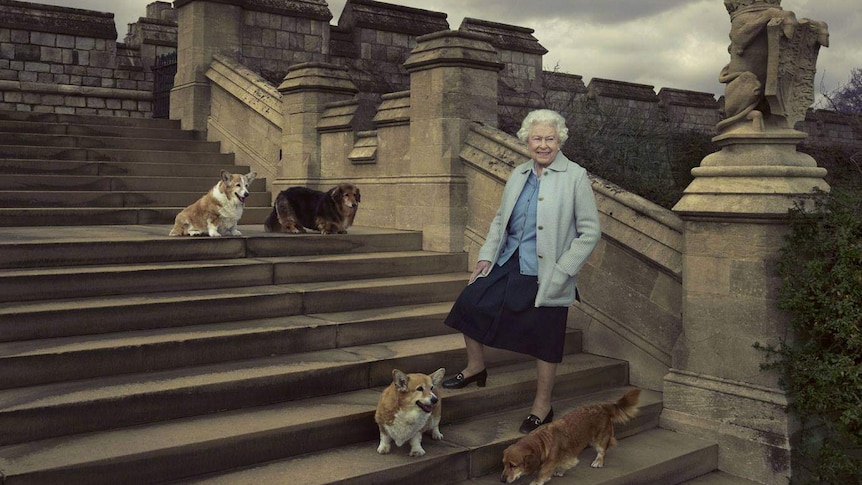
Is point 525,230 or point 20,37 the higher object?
point 20,37

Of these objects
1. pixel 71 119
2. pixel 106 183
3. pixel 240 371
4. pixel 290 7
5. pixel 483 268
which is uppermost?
pixel 290 7

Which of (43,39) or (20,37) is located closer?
(20,37)

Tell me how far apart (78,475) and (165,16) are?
17509 millimetres

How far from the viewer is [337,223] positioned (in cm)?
754

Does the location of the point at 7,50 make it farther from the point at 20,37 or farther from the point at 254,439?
the point at 254,439

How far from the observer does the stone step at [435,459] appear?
4117 mm

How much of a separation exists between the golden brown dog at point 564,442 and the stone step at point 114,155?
299 inches

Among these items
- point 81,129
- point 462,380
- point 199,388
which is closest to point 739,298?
point 462,380

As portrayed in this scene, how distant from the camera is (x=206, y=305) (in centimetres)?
557

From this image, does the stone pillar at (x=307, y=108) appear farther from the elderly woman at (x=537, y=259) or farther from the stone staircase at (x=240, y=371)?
the elderly woman at (x=537, y=259)

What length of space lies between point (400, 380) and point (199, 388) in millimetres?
1268

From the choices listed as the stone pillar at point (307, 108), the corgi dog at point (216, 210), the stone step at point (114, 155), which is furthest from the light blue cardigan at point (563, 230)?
the stone step at point (114, 155)

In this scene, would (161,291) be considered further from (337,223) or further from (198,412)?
(337,223)

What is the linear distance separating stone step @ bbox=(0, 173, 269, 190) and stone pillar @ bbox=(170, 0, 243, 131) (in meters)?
2.12
